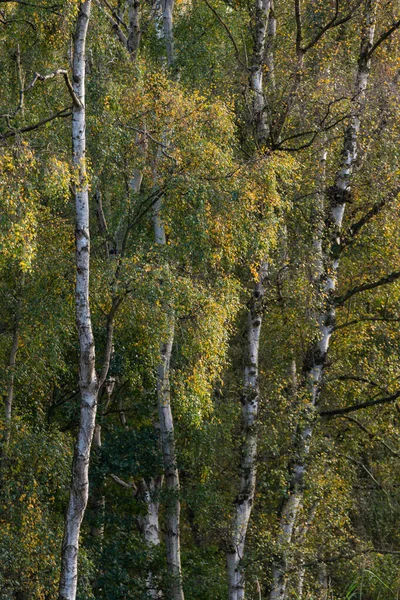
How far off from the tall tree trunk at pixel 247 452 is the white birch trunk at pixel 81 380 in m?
4.37

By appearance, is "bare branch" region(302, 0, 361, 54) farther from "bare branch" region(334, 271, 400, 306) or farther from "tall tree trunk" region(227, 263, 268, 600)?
"bare branch" region(334, 271, 400, 306)

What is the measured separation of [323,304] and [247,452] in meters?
2.66

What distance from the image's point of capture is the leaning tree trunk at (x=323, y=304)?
15625mm

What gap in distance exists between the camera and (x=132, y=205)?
14.6 meters

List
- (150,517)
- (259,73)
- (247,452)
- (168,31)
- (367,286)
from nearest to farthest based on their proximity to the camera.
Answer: (247,452) → (259,73) → (367,286) → (168,31) → (150,517)

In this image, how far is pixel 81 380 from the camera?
12047 mm

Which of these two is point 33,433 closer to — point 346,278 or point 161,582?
point 161,582

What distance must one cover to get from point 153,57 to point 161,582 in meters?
10.2

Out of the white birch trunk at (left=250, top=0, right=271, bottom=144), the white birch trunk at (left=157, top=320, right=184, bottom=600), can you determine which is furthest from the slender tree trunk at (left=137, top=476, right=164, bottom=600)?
the white birch trunk at (left=250, top=0, right=271, bottom=144)

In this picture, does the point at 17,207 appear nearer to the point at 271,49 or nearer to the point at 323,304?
the point at 323,304

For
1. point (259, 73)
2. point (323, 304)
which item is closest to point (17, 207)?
point (323, 304)

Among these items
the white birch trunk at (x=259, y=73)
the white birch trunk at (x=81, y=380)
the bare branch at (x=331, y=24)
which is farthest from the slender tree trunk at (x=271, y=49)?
the white birch trunk at (x=81, y=380)

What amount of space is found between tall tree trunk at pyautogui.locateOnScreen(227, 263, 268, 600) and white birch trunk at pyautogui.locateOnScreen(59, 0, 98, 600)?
4369 millimetres

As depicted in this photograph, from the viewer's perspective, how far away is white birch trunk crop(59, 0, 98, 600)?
11.7m
